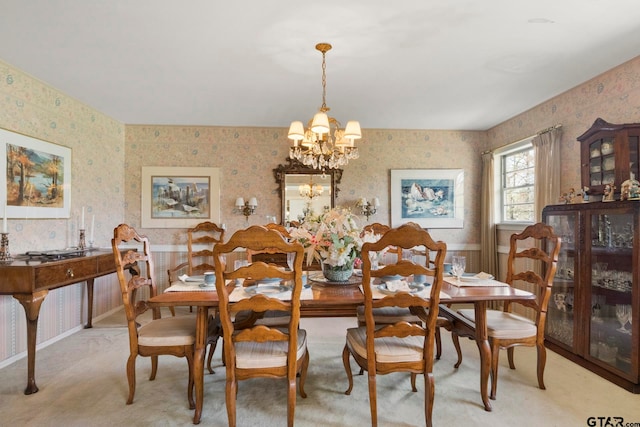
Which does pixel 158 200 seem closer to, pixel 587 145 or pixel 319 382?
pixel 319 382

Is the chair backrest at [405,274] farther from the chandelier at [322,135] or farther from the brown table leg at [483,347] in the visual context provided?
the chandelier at [322,135]

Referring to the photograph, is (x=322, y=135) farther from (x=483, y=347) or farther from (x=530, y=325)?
(x=530, y=325)

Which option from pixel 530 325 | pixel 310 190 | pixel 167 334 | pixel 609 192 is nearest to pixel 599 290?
pixel 609 192

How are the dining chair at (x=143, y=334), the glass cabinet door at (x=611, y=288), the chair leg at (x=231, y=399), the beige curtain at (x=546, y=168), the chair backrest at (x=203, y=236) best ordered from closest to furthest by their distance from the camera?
1. the chair leg at (x=231, y=399)
2. the dining chair at (x=143, y=334)
3. the glass cabinet door at (x=611, y=288)
4. the beige curtain at (x=546, y=168)
5. the chair backrest at (x=203, y=236)

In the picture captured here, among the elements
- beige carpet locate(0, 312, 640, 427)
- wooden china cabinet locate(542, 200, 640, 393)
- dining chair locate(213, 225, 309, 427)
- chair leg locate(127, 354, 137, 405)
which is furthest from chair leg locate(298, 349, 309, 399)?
wooden china cabinet locate(542, 200, 640, 393)

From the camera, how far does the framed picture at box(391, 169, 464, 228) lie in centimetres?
512

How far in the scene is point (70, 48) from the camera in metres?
2.70

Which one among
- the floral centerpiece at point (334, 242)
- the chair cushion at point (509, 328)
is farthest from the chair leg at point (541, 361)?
the floral centerpiece at point (334, 242)

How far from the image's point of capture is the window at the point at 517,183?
4.36 meters

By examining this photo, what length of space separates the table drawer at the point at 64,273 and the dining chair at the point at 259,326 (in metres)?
1.62

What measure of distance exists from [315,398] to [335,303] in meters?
0.82

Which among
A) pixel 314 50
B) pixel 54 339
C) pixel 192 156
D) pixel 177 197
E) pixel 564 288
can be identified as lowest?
pixel 54 339

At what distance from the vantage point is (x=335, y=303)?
2010 millimetres

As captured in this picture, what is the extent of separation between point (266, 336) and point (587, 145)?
3.36 metres
